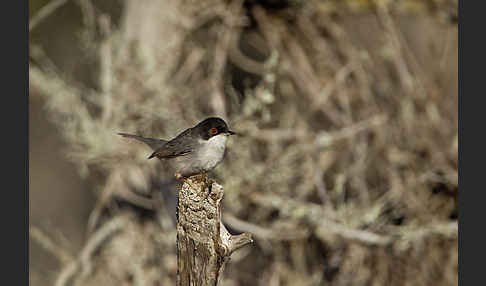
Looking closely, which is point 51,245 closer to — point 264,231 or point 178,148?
point 264,231

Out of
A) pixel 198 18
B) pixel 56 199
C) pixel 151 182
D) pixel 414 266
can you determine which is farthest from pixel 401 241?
pixel 56 199

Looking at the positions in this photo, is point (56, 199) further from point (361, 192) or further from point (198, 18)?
point (361, 192)

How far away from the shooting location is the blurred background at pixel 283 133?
6918 millimetres

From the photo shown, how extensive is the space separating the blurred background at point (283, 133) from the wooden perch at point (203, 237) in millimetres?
2693

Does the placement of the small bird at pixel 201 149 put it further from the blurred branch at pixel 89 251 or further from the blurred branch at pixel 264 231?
the blurred branch at pixel 89 251

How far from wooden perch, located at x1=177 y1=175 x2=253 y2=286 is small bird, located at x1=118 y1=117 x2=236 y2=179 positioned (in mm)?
557

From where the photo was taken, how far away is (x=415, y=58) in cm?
780

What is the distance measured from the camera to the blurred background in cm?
692

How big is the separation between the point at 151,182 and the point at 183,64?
1.45m

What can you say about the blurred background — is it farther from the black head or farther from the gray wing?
the black head

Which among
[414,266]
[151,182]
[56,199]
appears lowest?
[414,266]

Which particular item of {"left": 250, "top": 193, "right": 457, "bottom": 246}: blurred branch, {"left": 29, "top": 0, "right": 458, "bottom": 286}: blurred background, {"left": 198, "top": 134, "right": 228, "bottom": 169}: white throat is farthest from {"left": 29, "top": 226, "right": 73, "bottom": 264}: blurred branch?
{"left": 198, "top": 134, "right": 228, "bottom": 169}: white throat

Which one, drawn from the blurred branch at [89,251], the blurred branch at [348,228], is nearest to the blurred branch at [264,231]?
the blurred branch at [348,228]

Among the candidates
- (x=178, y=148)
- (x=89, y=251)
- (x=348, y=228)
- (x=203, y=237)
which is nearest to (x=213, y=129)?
(x=178, y=148)
